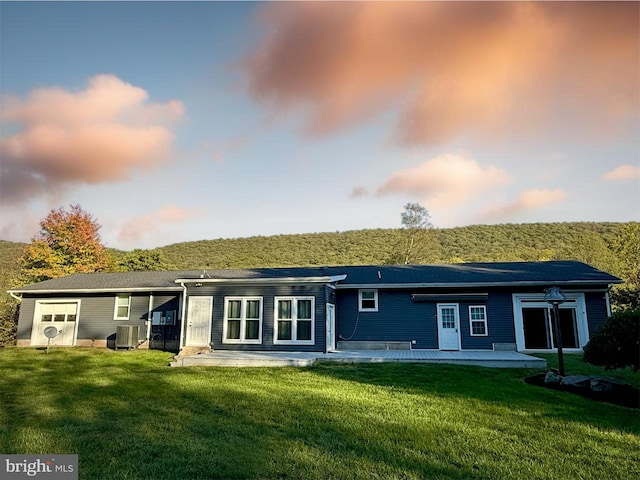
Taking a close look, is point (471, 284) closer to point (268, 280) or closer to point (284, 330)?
point (284, 330)

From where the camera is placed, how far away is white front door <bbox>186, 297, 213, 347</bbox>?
1630 centimetres

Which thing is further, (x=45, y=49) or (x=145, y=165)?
(x=145, y=165)

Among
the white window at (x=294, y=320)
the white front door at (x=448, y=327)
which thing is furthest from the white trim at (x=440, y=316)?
the white window at (x=294, y=320)

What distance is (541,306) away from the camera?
16656mm

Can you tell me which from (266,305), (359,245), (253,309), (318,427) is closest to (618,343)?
(318,427)

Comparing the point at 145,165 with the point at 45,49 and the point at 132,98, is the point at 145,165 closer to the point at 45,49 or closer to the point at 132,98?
the point at 132,98

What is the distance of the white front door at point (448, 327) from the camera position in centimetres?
1669

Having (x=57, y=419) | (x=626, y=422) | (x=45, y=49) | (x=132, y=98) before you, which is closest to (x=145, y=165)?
(x=132, y=98)

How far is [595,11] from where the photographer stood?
952 centimetres

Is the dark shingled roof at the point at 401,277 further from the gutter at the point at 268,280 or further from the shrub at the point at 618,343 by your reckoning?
the shrub at the point at 618,343

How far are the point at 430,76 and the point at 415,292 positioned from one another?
28.6ft

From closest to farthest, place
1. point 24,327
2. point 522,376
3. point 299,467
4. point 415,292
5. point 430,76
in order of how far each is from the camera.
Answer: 1. point 299,467
2. point 522,376
3. point 430,76
4. point 415,292
5. point 24,327

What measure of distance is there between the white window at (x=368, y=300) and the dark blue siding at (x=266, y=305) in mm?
2233

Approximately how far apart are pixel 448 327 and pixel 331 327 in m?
4.98
